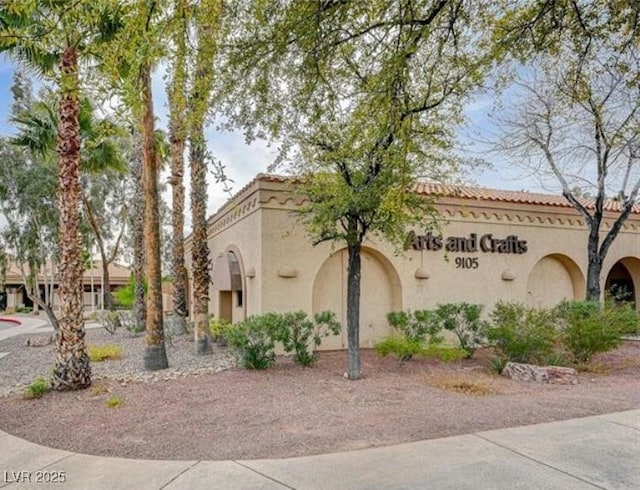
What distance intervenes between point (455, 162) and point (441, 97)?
1.91 m

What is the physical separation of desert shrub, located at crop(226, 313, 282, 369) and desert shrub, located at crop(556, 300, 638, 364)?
6.82m

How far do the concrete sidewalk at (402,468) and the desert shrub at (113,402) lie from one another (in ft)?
5.98

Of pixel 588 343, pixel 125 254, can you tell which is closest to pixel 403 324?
pixel 588 343

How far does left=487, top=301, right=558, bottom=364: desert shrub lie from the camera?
10516mm

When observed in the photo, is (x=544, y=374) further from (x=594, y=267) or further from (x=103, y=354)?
(x=103, y=354)

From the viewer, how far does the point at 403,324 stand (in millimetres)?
12430

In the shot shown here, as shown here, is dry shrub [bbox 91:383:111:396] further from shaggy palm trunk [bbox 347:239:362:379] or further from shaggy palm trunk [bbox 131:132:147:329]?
shaggy palm trunk [bbox 131:132:147:329]

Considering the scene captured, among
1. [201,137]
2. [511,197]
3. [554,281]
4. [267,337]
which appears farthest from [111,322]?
[554,281]

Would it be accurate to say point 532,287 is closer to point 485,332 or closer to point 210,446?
point 485,332

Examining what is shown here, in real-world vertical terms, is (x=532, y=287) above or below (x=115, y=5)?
below

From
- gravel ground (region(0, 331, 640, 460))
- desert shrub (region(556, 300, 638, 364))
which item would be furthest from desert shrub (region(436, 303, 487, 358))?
desert shrub (region(556, 300, 638, 364))

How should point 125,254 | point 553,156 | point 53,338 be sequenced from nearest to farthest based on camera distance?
1. point 553,156
2. point 53,338
3. point 125,254

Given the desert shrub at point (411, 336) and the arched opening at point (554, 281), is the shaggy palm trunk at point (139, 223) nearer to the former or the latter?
the desert shrub at point (411, 336)

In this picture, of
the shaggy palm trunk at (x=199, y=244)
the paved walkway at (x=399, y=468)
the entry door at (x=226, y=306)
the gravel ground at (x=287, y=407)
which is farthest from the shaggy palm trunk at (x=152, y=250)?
the entry door at (x=226, y=306)
